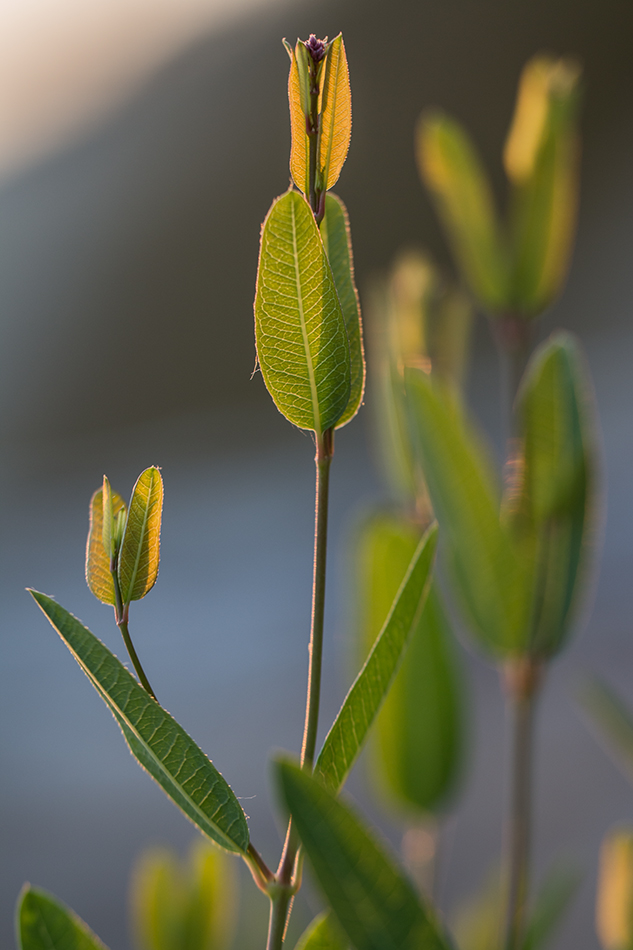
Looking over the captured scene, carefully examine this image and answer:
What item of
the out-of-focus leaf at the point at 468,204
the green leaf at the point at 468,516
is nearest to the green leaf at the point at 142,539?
the green leaf at the point at 468,516

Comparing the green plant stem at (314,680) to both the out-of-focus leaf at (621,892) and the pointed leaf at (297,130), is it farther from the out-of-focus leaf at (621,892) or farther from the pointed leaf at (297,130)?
the out-of-focus leaf at (621,892)

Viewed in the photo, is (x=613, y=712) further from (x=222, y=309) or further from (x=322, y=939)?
(x=222, y=309)

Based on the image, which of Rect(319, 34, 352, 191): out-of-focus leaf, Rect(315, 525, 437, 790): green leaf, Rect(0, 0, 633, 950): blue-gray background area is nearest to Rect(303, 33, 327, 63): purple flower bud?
Rect(319, 34, 352, 191): out-of-focus leaf

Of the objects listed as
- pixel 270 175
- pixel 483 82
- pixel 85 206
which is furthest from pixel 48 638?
pixel 483 82

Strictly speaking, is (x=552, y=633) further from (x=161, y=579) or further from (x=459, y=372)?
(x=161, y=579)

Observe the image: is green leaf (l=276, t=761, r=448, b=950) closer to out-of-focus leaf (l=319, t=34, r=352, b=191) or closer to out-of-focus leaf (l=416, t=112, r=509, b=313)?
out-of-focus leaf (l=319, t=34, r=352, b=191)

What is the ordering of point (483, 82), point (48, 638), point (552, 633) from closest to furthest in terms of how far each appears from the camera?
point (552, 633) → point (48, 638) → point (483, 82)
